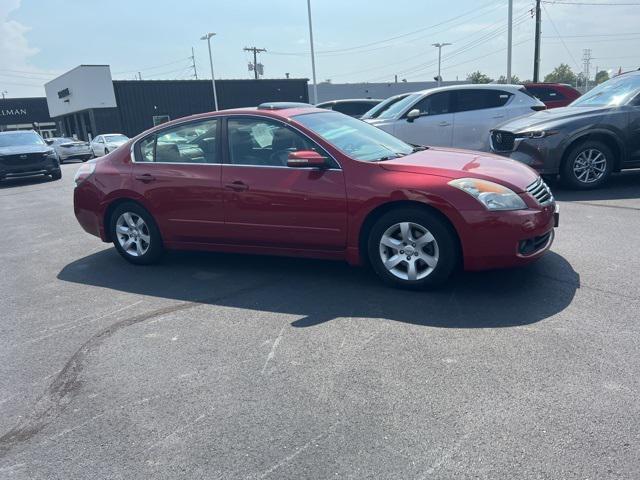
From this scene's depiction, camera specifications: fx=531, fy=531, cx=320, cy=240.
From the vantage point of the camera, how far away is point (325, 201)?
4.66m

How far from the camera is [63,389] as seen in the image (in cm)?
337

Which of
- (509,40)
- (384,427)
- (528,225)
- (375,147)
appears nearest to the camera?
(384,427)

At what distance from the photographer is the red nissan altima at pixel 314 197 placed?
168 inches

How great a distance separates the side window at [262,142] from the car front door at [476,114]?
624 cm

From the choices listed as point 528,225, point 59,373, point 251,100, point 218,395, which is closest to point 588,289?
point 528,225

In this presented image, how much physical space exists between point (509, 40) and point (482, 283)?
2493 centimetres

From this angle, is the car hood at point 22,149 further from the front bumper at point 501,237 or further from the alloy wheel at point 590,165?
the front bumper at point 501,237

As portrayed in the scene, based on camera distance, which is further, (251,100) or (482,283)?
(251,100)

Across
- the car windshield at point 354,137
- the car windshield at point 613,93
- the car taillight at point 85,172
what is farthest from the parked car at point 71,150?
the car windshield at point 354,137

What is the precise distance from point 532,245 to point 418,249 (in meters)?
0.91

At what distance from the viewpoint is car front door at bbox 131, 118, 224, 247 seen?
5266 mm

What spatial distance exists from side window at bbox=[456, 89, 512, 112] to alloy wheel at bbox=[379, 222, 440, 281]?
6836mm

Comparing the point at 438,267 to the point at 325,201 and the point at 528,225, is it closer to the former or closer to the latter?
the point at 528,225

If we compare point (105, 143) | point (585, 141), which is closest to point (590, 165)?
point (585, 141)
